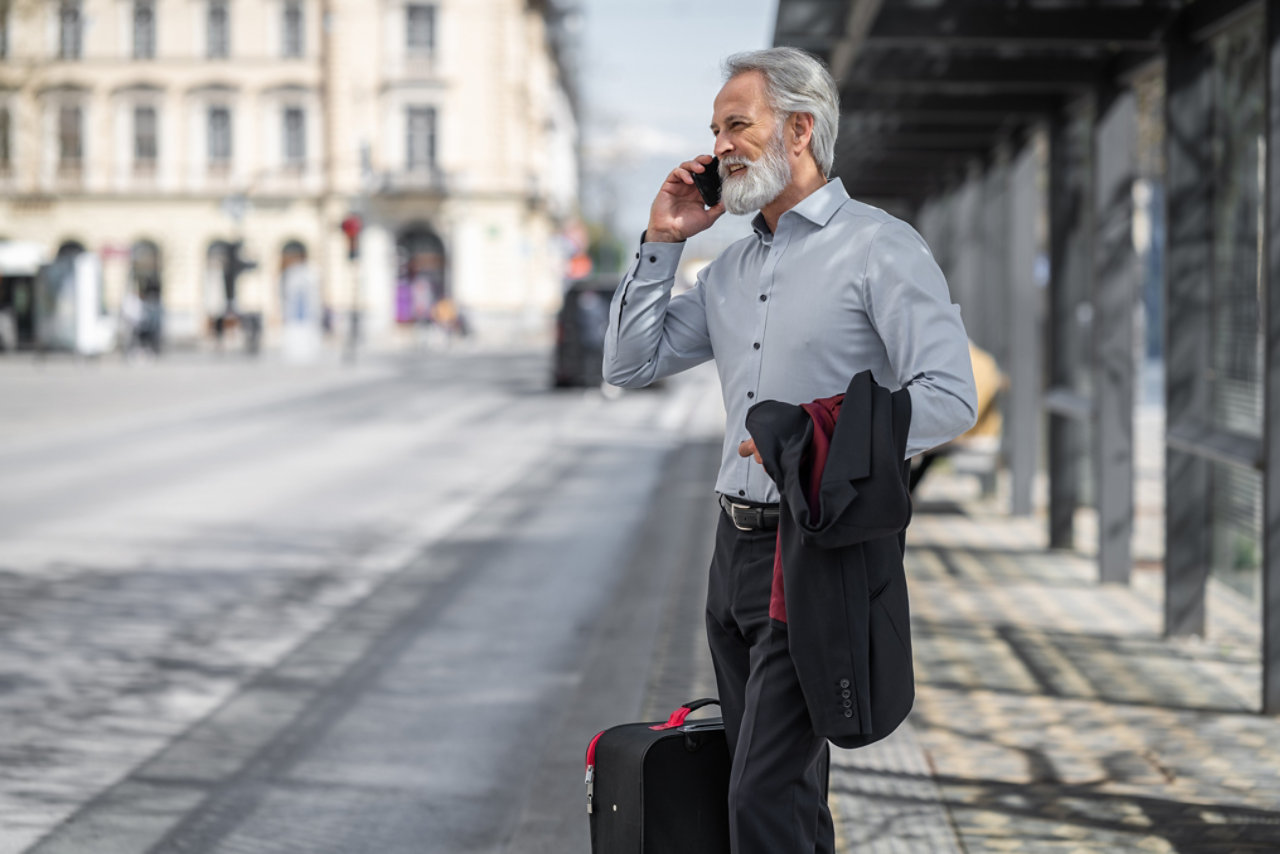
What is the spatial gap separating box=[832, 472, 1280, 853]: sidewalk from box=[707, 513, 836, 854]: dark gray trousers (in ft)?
4.65

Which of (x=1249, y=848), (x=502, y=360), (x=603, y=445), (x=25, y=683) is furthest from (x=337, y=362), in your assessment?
(x=1249, y=848)

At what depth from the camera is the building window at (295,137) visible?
61812 millimetres

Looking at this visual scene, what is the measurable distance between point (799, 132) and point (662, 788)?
1.12 meters

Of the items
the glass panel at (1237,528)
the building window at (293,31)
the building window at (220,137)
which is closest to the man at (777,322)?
the glass panel at (1237,528)

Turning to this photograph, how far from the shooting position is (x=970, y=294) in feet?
43.3

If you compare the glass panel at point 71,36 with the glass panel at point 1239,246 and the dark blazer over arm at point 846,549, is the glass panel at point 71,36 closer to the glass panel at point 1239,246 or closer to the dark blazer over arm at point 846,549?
the glass panel at point 1239,246

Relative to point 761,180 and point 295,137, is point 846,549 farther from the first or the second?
point 295,137

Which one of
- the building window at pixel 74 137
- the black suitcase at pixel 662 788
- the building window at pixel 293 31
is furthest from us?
the building window at pixel 74 137

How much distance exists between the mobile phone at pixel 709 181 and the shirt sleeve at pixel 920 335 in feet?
0.98

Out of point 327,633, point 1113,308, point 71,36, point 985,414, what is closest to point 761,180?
point 327,633

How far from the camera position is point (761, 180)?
2.77 m

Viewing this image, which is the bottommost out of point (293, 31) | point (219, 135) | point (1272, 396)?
point (1272, 396)

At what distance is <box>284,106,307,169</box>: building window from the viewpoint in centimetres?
6181

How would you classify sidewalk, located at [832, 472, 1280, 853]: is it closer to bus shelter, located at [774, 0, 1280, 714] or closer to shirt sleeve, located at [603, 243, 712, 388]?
bus shelter, located at [774, 0, 1280, 714]
